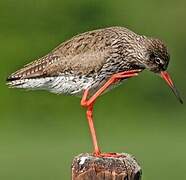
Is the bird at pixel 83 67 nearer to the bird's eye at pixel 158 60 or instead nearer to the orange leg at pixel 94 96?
the bird's eye at pixel 158 60

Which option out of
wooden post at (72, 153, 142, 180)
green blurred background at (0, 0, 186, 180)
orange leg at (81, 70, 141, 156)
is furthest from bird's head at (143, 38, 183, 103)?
green blurred background at (0, 0, 186, 180)

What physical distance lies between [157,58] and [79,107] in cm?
828

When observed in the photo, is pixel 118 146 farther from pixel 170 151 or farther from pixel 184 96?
pixel 184 96

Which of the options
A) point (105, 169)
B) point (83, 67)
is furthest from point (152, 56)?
point (105, 169)

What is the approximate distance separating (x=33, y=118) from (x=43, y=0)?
9.49ft

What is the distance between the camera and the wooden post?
7859mm

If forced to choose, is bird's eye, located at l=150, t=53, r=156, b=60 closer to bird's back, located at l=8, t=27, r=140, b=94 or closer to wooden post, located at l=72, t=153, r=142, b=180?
bird's back, located at l=8, t=27, r=140, b=94

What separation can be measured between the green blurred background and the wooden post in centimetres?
688

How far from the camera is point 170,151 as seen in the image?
1700 cm

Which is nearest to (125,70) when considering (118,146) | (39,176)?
(39,176)

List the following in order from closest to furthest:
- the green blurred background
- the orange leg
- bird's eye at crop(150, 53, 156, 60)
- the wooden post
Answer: the wooden post < the orange leg < bird's eye at crop(150, 53, 156, 60) < the green blurred background

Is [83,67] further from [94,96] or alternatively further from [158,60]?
[94,96]

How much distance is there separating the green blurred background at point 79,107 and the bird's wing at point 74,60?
4.62m

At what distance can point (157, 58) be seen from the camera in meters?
10.4
